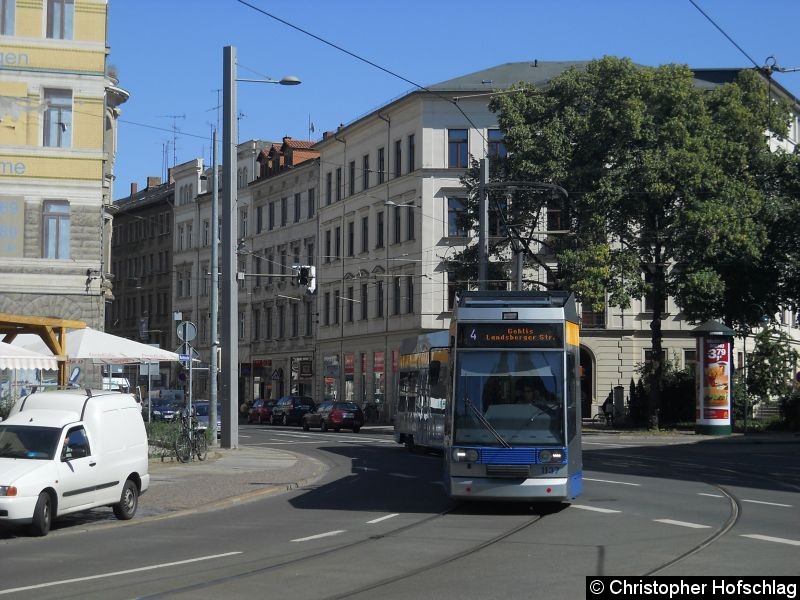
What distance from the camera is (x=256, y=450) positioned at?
36656mm

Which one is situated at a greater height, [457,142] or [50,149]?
[457,142]

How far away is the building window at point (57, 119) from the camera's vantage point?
36.7 metres

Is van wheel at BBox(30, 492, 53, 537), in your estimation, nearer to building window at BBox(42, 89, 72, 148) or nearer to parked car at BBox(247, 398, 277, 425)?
building window at BBox(42, 89, 72, 148)

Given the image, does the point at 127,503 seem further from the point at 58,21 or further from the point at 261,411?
the point at 261,411

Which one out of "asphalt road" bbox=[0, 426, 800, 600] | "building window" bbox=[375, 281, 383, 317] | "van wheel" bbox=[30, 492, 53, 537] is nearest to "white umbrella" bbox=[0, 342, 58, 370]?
"asphalt road" bbox=[0, 426, 800, 600]

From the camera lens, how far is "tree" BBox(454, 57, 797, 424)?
157ft

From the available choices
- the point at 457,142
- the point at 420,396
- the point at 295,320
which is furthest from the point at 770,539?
the point at 295,320

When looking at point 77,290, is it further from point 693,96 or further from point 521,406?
point 693,96

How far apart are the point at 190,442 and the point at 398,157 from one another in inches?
1582

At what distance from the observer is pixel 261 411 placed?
230ft

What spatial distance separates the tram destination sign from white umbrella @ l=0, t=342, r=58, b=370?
907 cm

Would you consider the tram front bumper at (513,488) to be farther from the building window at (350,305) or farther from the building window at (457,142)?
the building window at (350,305)

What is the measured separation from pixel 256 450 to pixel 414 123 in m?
33.2

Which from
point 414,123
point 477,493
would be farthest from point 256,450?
point 414,123
